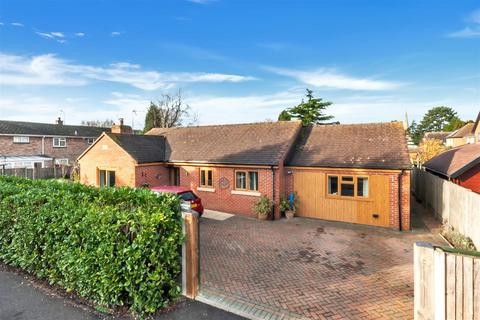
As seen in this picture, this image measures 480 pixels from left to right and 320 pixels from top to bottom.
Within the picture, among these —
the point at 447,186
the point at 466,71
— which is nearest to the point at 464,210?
the point at 447,186

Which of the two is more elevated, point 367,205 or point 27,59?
point 27,59

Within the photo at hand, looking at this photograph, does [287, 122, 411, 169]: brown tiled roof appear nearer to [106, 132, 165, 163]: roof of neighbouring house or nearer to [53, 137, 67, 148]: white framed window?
[106, 132, 165, 163]: roof of neighbouring house

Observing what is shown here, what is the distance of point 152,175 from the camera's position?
16.8 metres

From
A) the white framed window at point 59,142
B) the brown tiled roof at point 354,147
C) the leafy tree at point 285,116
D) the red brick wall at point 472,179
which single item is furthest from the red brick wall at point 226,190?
the white framed window at point 59,142

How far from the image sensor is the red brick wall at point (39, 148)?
2932cm

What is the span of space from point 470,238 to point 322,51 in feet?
41.7

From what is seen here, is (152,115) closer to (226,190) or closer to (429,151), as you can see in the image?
(226,190)

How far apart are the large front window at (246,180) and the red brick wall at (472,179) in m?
10.2

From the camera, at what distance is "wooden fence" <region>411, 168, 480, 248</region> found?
8141mm

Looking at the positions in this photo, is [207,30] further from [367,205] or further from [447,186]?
[447,186]

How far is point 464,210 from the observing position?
29.5 feet

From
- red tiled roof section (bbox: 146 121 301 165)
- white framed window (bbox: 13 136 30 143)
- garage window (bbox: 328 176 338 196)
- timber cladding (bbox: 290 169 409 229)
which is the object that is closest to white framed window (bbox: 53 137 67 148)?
white framed window (bbox: 13 136 30 143)

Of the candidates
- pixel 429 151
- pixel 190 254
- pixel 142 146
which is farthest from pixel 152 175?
pixel 429 151

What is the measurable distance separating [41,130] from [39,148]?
2.50 m
